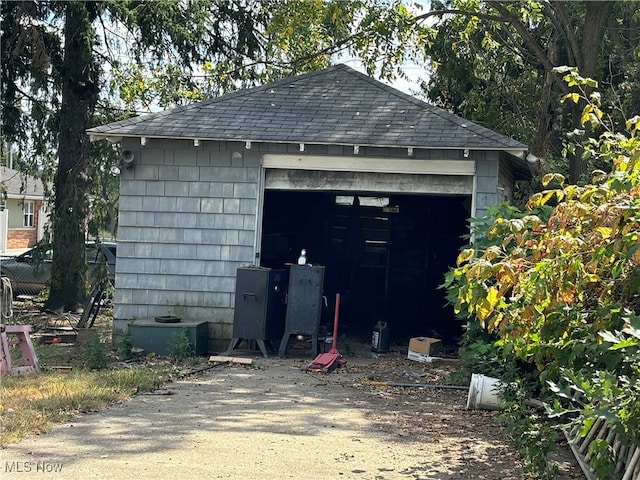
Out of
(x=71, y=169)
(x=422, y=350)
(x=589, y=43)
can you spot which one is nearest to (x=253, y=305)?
(x=422, y=350)

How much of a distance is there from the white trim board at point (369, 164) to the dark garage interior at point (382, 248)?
477 centimetres

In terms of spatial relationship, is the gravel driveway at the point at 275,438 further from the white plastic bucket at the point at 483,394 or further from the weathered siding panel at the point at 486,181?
the weathered siding panel at the point at 486,181

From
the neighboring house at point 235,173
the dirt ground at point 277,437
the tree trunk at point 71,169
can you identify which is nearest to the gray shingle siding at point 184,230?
the neighboring house at point 235,173

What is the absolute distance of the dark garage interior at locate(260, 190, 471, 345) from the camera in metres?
16.4

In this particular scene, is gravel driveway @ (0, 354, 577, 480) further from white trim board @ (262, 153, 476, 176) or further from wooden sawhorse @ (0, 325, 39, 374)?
white trim board @ (262, 153, 476, 176)

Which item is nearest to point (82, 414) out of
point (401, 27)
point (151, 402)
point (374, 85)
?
point (151, 402)

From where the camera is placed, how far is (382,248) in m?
16.8

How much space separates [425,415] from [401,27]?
371 inches

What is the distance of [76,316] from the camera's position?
15.8 meters

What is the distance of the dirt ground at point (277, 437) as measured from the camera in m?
5.28

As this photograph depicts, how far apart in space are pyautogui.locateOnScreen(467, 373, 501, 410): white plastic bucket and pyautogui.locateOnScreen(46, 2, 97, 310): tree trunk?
34.9 feet

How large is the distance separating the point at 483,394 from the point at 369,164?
178 inches

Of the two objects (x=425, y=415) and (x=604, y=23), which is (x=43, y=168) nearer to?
(x=604, y=23)

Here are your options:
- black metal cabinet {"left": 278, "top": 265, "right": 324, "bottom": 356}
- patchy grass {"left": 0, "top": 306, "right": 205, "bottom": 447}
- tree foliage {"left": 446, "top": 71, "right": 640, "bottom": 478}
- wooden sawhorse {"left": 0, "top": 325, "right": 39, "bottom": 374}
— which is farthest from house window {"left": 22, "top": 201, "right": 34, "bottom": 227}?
tree foliage {"left": 446, "top": 71, "right": 640, "bottom": 478}
